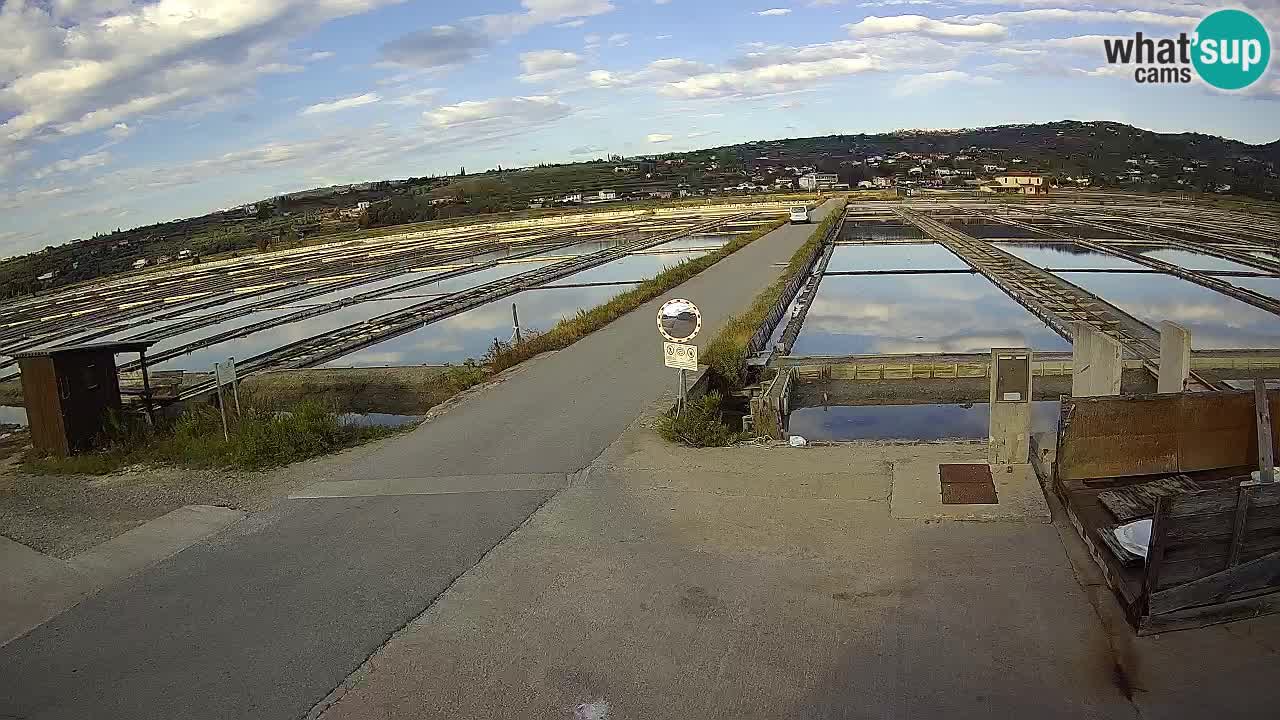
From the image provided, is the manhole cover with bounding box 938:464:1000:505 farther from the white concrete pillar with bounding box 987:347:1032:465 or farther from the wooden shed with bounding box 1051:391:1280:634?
the wooden shed with bounding box 1051:391:1280:634

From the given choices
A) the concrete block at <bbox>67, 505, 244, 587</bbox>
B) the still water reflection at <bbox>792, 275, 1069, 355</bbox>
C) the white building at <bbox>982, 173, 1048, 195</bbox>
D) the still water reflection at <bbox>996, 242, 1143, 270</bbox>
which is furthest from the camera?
the white building at <bbox>982, 173, 1048, 195</bbox>

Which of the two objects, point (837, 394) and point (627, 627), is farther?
point (837, 394)

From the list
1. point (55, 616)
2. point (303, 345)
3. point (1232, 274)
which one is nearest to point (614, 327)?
point (303, 345)

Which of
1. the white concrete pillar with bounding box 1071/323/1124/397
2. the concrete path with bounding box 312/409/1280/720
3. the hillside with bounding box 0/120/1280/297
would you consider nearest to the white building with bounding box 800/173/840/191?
the hillside with bounding box 0/120/1280/297

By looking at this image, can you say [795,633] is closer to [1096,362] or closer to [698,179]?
[1096,362]

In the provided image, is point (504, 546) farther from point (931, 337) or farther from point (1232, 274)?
point (1232, 274)

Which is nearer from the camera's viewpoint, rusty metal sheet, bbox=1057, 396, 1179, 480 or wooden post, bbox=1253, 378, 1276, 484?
wooden post, bbox=1253, 378, 1276, 484

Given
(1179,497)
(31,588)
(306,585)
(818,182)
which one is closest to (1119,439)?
(1179,497)
